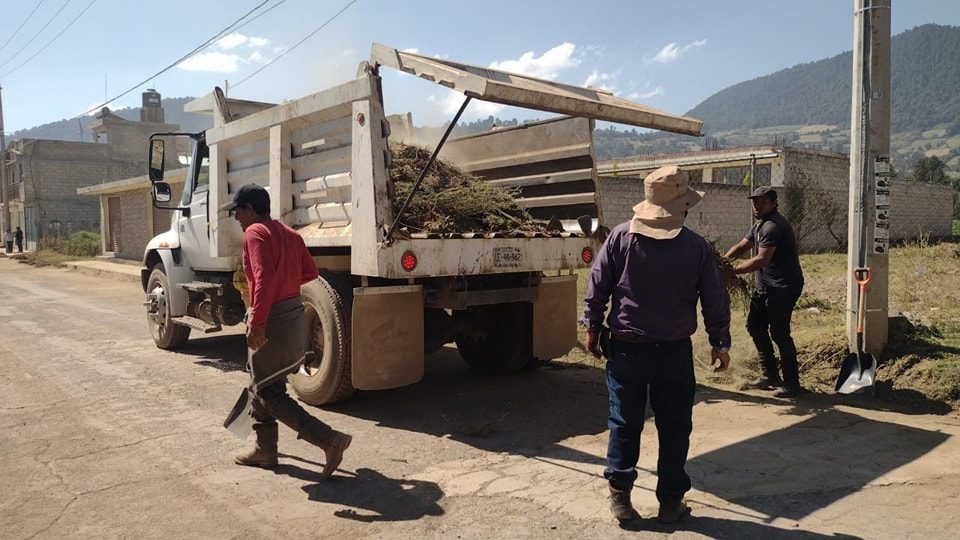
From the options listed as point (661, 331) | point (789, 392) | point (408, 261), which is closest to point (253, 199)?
point (408, 261)

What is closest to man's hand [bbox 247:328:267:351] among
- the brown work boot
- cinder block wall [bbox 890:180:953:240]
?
the brown work boot

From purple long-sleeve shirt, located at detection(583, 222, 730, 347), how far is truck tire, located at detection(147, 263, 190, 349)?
5.82 metres

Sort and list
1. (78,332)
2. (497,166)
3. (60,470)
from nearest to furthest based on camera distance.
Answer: (60,470) < (497,166) < (78,332)

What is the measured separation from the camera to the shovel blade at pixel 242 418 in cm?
421

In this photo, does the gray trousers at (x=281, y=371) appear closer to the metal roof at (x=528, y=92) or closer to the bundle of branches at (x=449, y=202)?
the bundle of branches at (x=449, y=202)

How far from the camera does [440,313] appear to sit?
19.1ft

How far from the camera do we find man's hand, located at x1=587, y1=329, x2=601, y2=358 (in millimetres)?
3516

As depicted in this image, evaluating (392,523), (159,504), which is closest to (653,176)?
(392,523)

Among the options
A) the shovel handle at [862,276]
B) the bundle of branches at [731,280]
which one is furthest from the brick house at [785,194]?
the shovel handle at [862,276]

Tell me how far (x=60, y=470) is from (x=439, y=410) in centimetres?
257

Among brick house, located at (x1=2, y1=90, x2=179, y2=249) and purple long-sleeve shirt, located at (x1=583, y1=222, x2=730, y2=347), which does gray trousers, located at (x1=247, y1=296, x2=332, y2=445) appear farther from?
brick house, located at (x1=2, y1=90, x2=179, y2=249)

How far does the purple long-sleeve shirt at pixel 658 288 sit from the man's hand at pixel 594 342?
48 millimetres

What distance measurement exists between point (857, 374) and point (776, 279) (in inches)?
38.9

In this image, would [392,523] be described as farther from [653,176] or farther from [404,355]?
[653,176]
